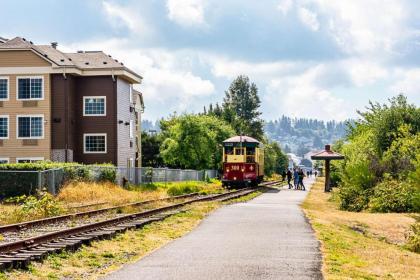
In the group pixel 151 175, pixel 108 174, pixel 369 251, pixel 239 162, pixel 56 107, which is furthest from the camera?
pixel 151 175

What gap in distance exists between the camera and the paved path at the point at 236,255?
11141 mm

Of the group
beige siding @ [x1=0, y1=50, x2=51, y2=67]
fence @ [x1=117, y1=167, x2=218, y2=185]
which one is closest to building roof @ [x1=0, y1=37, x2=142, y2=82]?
beige siding @ [x1=0, y1=50, x2=51, y2=67]

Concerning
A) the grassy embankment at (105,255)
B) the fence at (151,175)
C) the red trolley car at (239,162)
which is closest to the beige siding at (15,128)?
the fence at (151,175)

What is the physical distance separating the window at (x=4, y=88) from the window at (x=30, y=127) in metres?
1.80

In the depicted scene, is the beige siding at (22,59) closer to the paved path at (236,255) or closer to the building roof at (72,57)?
the building roof at (72,57)

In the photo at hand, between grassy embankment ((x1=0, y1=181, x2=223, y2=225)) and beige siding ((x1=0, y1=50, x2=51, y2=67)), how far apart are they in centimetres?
1306

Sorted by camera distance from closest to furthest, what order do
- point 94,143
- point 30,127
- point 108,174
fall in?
1. point 108,174
2. point 30,127
3. point 94,143

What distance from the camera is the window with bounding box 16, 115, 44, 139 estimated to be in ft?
172

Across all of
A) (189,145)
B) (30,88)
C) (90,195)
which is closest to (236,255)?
(90,195)

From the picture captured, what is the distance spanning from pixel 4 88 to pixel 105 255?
136 ft

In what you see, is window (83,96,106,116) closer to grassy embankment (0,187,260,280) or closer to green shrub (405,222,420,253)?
grassy embankment (0,187,260,280)

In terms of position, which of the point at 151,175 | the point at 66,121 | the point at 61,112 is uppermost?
the point at 61,112

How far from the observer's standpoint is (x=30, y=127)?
5262cm

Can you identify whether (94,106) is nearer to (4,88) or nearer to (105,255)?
(4,88)
